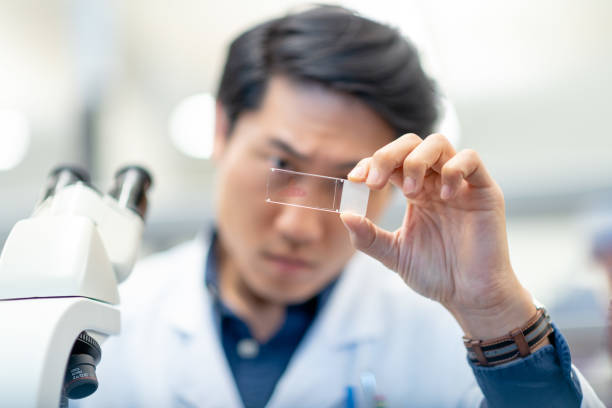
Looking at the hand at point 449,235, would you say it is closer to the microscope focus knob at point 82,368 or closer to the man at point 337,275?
the man at point 337,275

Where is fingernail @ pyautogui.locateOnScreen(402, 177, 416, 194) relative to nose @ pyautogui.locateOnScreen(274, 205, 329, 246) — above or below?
above

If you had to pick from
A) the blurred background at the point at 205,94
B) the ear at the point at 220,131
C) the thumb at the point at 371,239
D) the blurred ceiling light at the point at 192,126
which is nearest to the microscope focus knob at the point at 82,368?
the thumb at the point at 371,239

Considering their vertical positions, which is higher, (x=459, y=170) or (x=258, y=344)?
(x=459, y=170)

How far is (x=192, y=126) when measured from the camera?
10.6ft

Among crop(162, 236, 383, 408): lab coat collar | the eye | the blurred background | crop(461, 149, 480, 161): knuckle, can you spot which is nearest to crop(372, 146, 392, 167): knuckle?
crop(461, 149, 480, 161): knuckle

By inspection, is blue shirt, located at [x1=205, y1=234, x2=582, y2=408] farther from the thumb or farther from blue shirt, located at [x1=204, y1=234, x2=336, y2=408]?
the thumb

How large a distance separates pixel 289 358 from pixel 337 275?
0.31m

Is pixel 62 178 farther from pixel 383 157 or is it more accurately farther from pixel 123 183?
pixel 383 157

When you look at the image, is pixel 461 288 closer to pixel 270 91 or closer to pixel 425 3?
pixel 270 91

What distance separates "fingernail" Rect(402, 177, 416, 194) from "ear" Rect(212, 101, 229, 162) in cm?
74

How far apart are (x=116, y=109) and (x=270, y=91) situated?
2.48 meters

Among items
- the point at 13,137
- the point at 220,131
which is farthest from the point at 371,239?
the point at 13,137

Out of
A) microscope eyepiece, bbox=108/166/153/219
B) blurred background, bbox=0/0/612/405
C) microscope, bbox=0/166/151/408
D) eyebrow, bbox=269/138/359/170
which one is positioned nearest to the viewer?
microscope, bbox=0/166/151/408

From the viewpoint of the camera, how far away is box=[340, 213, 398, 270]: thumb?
0.68 metres
